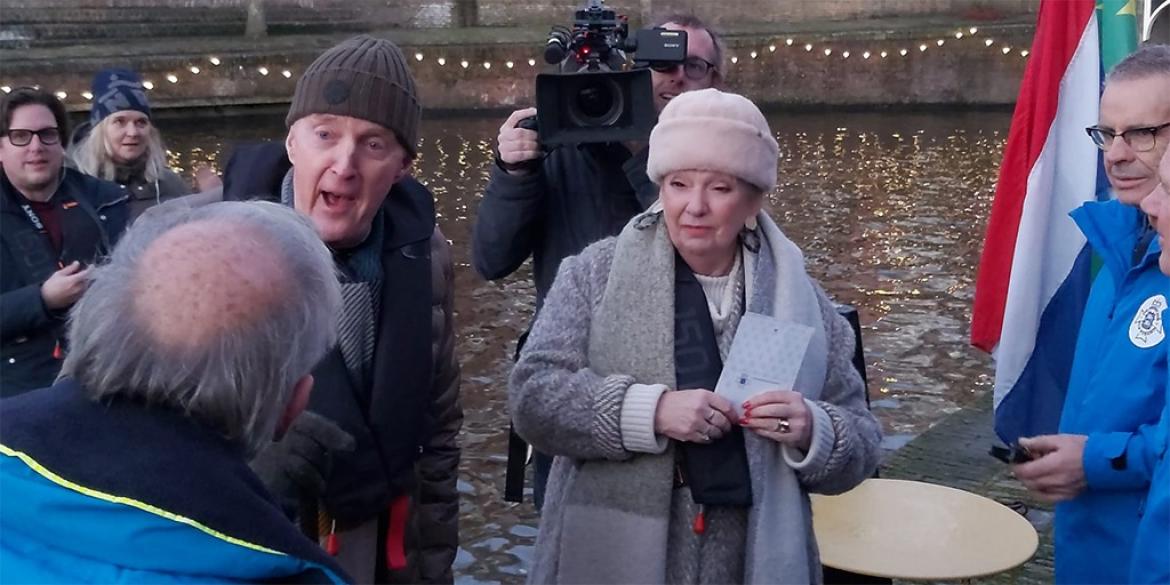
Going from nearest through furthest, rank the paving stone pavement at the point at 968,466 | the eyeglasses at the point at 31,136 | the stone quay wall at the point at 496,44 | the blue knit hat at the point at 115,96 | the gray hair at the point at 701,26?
the gray hair at the point at 701,26, the eyeglasses at the point at 31,136, the paving stone pavement at the point at 968,466, the blue knit hat at the point at 115,96, the stone quay wall at the point at 496,44

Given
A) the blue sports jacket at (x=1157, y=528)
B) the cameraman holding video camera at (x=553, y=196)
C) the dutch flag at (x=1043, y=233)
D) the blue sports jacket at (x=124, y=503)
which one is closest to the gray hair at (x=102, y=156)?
the cameraman holding video camera at (x=553, y=196)

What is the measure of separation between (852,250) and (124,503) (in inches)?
382

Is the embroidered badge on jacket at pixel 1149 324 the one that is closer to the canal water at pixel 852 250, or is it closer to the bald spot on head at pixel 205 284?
the bald spot on head at pixel 205 284

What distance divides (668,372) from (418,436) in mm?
550

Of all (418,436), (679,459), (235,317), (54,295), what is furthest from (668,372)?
(54,295)

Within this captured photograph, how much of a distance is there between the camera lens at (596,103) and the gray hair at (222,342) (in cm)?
157

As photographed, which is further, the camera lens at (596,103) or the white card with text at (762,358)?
the camera lens at (596,103)

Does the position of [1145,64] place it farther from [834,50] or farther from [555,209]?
[834,50]

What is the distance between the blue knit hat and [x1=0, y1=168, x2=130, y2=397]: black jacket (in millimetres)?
1076

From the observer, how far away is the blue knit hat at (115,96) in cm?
521

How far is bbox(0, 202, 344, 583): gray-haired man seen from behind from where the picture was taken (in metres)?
1.35

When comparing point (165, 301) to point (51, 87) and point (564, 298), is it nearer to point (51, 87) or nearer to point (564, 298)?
point (564, 298)

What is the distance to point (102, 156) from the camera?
5109 millimetres

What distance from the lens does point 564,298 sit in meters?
2.33
